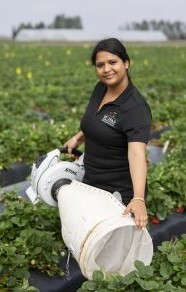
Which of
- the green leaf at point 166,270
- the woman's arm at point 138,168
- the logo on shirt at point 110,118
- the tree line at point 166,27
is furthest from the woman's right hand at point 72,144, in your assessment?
the tree line at point 166,27

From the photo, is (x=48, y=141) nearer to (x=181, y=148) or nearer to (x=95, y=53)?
(x=181, y=148)

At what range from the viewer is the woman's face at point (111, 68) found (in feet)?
10.7

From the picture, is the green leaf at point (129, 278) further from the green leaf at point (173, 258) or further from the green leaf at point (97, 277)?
the green leaf at point (173, 258)

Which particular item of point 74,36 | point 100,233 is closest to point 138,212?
point 100,233

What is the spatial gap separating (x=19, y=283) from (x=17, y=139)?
334cm

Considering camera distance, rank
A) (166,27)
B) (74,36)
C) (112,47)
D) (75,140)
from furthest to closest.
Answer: (166,27) < (74,36) < (75,140) < (112,47)

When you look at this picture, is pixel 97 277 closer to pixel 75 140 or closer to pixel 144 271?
pixel 144 271

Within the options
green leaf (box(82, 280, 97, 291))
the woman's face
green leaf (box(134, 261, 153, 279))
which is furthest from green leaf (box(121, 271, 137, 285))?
the woman's face

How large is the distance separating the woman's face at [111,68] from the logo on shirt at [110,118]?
0.18 metres

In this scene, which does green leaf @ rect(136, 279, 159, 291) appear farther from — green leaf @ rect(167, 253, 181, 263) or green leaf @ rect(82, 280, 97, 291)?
green leaf @ rect(167, 253, 181, 263)

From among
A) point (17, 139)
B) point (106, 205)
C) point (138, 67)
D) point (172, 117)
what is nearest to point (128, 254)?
point (106, 205)

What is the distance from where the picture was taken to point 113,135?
10.8 feet

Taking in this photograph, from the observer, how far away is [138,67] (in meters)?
19.6

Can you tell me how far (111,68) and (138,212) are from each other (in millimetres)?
859
